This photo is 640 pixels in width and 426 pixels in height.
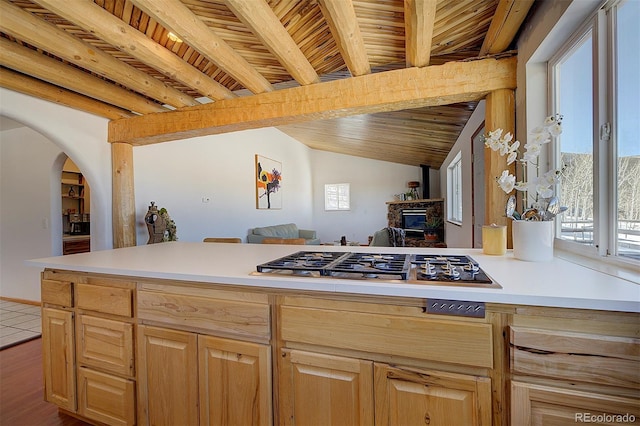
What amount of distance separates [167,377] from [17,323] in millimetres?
3281

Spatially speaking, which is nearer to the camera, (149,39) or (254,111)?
(149,39)

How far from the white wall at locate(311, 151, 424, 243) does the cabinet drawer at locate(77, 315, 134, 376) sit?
707 cm

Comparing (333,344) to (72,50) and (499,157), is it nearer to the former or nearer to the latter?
(499,157)

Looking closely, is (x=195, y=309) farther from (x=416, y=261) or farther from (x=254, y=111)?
(x=254, y=111)

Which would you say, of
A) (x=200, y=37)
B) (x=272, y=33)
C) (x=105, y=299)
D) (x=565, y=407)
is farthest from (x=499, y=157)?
(x=105, y=299)

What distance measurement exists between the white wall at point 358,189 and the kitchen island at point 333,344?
6.57m

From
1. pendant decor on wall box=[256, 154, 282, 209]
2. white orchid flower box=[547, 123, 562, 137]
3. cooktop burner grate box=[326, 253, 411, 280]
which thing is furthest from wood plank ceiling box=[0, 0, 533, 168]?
pendant decor on wall box=[256, 154, 282, 209]

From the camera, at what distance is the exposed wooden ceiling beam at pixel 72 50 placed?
66.2 inches

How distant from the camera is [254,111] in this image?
8.24 ft

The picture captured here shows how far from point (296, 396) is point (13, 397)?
215 centimetres

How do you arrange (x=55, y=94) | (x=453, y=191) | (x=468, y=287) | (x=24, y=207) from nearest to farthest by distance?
1. (x=468, y=287)
2. (x=55, y=94)
3. (x=24, y=207)
4. (x=453, y=191)

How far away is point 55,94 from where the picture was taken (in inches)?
98.3

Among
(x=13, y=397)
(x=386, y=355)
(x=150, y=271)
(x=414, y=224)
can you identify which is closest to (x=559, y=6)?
(x=386, y=355)

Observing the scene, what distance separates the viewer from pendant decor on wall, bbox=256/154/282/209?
5848mm
